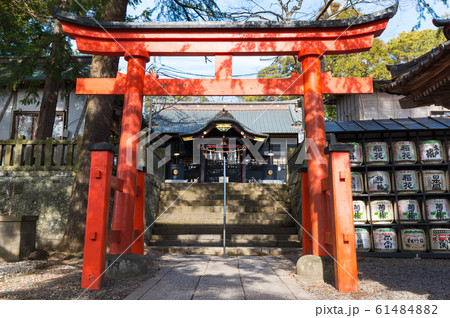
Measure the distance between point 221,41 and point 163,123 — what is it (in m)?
13.2

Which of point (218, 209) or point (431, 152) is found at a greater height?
point (431, 152)

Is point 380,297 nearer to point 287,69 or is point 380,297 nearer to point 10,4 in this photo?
point 10,4

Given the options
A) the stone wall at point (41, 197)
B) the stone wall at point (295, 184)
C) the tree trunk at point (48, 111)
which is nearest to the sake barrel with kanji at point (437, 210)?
the stone wall at point (295, 184)

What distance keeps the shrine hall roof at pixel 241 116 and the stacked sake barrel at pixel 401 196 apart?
9.70 m

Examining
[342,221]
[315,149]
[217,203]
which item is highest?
[315,149]

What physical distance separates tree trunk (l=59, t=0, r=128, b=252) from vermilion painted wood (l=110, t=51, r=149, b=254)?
1.58m

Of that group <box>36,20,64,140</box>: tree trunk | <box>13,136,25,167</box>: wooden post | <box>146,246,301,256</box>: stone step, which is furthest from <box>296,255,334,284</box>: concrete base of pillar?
<box>36,20,64,140</box>: tree trunk

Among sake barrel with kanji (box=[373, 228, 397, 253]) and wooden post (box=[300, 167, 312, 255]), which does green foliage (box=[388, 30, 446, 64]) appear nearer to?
sake barrel with kanji (box=[373, 228, 397, 253])

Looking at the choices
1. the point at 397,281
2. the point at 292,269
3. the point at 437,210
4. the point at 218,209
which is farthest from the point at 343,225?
the point at 218,209

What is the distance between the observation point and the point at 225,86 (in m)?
5.38

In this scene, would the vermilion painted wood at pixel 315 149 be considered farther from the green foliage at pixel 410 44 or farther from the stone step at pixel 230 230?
the green foliage at pixel 410 44

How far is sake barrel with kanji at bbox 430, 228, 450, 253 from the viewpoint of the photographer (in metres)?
6.18

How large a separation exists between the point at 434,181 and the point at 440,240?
3.99 feet

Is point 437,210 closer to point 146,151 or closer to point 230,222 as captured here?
point 230,222
